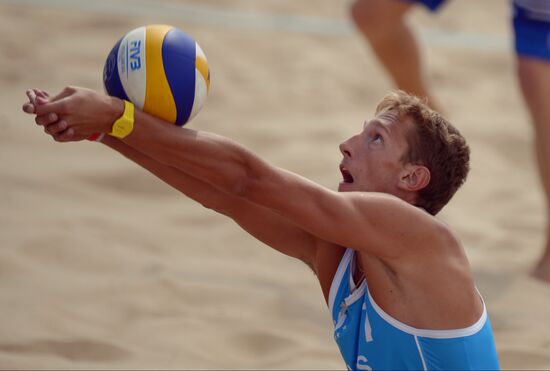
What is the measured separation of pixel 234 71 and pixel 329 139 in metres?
1.24

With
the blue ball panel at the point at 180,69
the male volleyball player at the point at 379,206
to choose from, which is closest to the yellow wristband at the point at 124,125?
the male volleyball player at the point at 379,206

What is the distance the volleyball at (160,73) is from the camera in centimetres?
295

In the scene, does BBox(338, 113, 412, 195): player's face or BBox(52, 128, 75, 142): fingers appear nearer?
BBox(52, 128, 75, 142): fingers

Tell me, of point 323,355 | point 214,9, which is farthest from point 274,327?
point 214,9

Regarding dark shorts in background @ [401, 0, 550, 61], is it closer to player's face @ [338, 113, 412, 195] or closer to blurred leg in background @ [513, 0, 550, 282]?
blurred leg in background @ [513, 0, 550, 282]

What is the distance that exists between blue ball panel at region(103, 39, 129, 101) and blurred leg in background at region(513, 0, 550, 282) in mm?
2523

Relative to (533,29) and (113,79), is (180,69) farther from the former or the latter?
(533,29)

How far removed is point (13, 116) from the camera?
6.24 metres

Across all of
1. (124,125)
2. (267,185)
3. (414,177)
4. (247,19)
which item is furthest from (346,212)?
(247,19)

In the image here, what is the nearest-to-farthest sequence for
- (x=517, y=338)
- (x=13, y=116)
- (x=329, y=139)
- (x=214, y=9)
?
1. (x=517, y=338)
2. (x=13, y=116)
3. (x=329, y=139)
4. (x=214, y=9)

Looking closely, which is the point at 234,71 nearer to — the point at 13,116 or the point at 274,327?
the point at 13,116

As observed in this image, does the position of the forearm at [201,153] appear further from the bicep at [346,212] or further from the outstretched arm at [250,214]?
the outstretched arm at [250,214]

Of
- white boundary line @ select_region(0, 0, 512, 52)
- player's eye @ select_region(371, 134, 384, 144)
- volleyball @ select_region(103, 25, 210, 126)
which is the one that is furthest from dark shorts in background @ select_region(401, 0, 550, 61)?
white boundary line @ select_region(0, 0, 512, 52)

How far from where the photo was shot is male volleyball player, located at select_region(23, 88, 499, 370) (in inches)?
108
